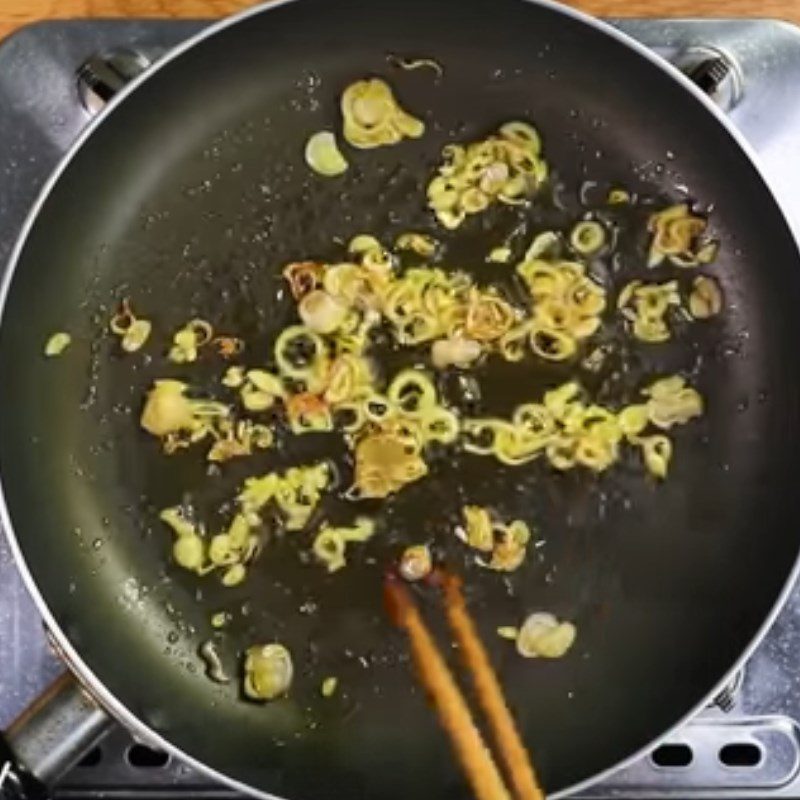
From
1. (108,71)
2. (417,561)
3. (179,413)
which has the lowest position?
(417,561)

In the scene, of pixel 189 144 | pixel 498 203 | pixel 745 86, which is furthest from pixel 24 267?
pixel 745 86

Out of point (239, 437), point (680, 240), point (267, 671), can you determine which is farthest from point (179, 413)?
point (680, 240)

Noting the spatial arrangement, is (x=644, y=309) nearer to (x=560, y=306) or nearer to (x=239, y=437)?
(x=560, y=306)

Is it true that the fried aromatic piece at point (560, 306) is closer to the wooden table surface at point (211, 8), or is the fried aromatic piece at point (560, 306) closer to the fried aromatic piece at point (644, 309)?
the fried aromatic piece at point (644, 309)

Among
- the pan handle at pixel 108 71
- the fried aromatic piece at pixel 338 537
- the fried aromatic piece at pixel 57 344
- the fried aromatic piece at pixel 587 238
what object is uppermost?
the pan handle at pixel 108 71

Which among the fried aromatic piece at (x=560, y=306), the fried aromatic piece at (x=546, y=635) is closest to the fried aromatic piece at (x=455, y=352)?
the fried aromatic piece at (x=560, y=306)

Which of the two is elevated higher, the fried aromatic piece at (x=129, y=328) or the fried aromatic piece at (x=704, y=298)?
the fried aromatic piece at (x=129, y=328)

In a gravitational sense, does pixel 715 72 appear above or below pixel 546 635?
above
